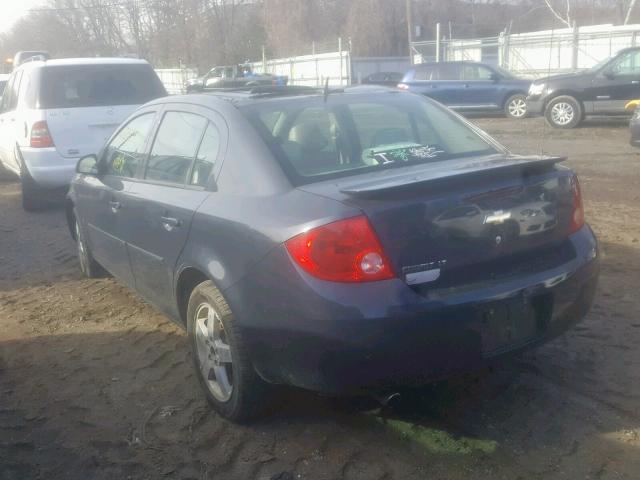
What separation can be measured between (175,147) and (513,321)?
2.18 m

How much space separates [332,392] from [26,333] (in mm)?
2950

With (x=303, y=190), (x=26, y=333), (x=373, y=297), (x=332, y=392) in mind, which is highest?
(x=303, y=190)

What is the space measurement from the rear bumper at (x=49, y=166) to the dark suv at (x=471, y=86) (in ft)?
43.8

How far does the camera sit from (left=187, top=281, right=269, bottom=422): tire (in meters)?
3.48

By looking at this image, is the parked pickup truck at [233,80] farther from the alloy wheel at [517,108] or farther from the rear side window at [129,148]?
the alloy wheel at [517,108]

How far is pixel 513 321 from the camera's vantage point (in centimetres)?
329

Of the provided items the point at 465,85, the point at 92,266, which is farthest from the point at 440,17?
the point at 92,266

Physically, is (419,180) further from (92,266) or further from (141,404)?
(92,266)

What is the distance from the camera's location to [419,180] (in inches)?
127

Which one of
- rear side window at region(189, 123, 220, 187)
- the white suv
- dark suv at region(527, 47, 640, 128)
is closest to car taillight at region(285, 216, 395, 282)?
rear side window at region(189, 123, 220, 187)

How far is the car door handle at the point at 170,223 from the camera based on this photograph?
13.0ft

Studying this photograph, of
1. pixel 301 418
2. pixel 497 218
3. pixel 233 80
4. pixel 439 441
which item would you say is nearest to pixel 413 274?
pixel 497 218

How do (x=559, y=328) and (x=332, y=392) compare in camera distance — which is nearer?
(x=332, y=392)

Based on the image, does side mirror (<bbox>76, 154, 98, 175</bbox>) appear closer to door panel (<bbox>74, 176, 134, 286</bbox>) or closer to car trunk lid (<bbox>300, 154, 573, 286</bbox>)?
door panel (<bbox>74, 176, 134, 286</bbox>)
